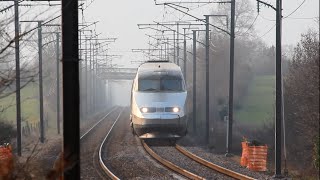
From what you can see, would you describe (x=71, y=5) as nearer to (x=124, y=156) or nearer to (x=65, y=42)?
(x=65, y=42)

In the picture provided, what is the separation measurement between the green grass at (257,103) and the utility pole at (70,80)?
46.4 m

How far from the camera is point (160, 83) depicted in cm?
2812

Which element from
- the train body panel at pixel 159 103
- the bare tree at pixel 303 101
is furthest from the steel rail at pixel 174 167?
the bare tree at pixel 303 101

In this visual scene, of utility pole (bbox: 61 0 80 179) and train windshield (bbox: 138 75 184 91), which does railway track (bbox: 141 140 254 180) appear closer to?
train windshield (bbox: 138 75 184 91)

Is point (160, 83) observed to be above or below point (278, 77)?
below

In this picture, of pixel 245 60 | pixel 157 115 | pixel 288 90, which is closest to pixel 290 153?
pixel 288 90

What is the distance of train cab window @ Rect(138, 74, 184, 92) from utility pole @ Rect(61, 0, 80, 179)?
1792 centimetres

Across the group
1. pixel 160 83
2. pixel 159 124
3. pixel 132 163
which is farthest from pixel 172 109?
pixel 132 163

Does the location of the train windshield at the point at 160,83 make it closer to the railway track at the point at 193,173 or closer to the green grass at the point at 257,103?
the railway track at the point at 193,173

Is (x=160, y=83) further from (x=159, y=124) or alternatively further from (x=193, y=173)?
(x=193, y=173)

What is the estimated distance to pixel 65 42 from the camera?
995cm

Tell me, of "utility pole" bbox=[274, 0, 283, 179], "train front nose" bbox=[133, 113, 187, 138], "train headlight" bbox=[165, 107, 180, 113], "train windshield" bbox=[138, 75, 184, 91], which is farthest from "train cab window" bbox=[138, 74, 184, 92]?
"utility pole" bbox=[274, 0, 283, 179]

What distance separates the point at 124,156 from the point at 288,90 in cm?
1288

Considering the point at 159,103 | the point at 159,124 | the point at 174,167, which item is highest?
the point at 159,103
